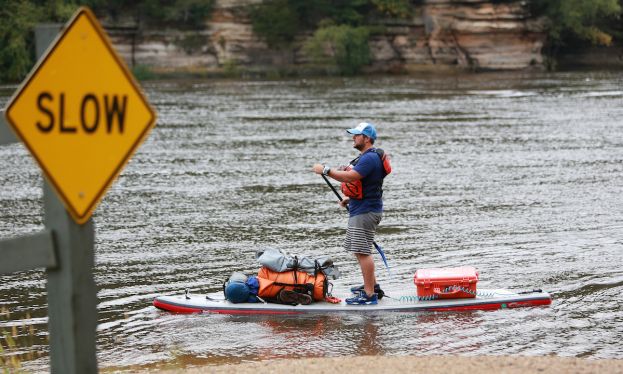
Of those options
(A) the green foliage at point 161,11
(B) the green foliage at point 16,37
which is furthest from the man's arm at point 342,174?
(A) the green foliage at point 161,11

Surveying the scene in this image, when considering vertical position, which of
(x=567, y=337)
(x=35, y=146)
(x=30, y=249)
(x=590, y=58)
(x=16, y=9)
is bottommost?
(x=567, y=337)

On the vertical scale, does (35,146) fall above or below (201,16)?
below

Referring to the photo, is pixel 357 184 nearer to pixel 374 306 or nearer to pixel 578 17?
pixel 374 306

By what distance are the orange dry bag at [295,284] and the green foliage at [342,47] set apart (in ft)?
163

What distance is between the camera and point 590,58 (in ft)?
219

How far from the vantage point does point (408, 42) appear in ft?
206

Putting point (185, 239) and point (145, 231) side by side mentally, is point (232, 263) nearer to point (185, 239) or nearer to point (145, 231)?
point (185, 239)

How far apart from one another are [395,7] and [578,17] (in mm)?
11909

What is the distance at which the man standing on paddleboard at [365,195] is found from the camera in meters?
10.4

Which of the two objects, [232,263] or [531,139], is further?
[531,139]

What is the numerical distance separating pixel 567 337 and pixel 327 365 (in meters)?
3.16

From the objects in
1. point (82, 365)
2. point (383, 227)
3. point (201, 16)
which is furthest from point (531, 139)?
point (201, 16)

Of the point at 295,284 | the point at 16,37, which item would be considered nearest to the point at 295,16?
the point at 16,37

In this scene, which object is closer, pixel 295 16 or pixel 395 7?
pixel 395 7
